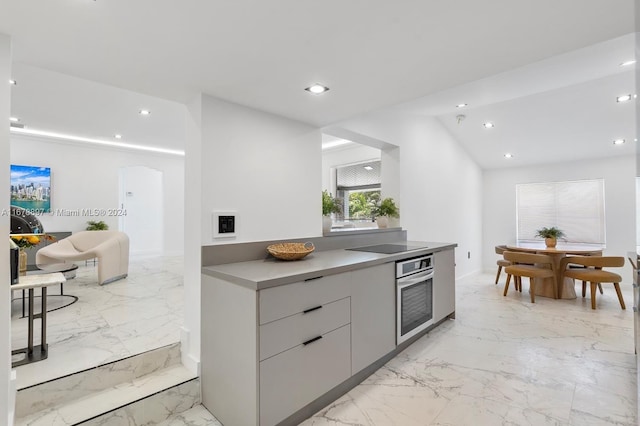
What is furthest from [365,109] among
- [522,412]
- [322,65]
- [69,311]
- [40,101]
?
[40,101]

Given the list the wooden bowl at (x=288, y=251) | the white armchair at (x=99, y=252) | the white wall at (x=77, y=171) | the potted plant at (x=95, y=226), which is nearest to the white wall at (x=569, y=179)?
the wooden bowl at (x=288, y=251)

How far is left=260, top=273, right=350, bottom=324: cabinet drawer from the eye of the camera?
1597 mm

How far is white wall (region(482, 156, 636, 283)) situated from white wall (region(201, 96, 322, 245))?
4926 mm

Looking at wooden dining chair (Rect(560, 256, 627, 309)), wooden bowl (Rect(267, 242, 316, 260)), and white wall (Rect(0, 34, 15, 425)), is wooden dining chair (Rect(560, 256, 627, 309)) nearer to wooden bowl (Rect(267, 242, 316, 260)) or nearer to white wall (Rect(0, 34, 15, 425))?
wooden bowl (Rect(267, 242, 316, 260))

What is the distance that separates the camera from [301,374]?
1.76 m

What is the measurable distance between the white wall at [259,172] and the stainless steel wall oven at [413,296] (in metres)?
0.86

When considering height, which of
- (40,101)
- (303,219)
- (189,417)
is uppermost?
(40,101)

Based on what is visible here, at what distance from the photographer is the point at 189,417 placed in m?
1.84

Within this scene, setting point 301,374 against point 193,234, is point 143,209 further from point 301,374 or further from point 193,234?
point 301,374

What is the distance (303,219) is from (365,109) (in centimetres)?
105

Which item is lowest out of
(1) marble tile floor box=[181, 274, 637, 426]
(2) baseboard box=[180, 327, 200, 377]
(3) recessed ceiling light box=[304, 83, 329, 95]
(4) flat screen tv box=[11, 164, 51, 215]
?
(1) marble tile floor box=[181, 274, 637, 426]

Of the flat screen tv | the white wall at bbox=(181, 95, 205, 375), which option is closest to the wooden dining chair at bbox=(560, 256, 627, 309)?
the white wall at bbox=(181, 95, 205, 375)

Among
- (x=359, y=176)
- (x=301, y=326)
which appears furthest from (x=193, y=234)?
(x=359, y=176)

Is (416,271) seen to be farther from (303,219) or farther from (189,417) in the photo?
(189,417)
